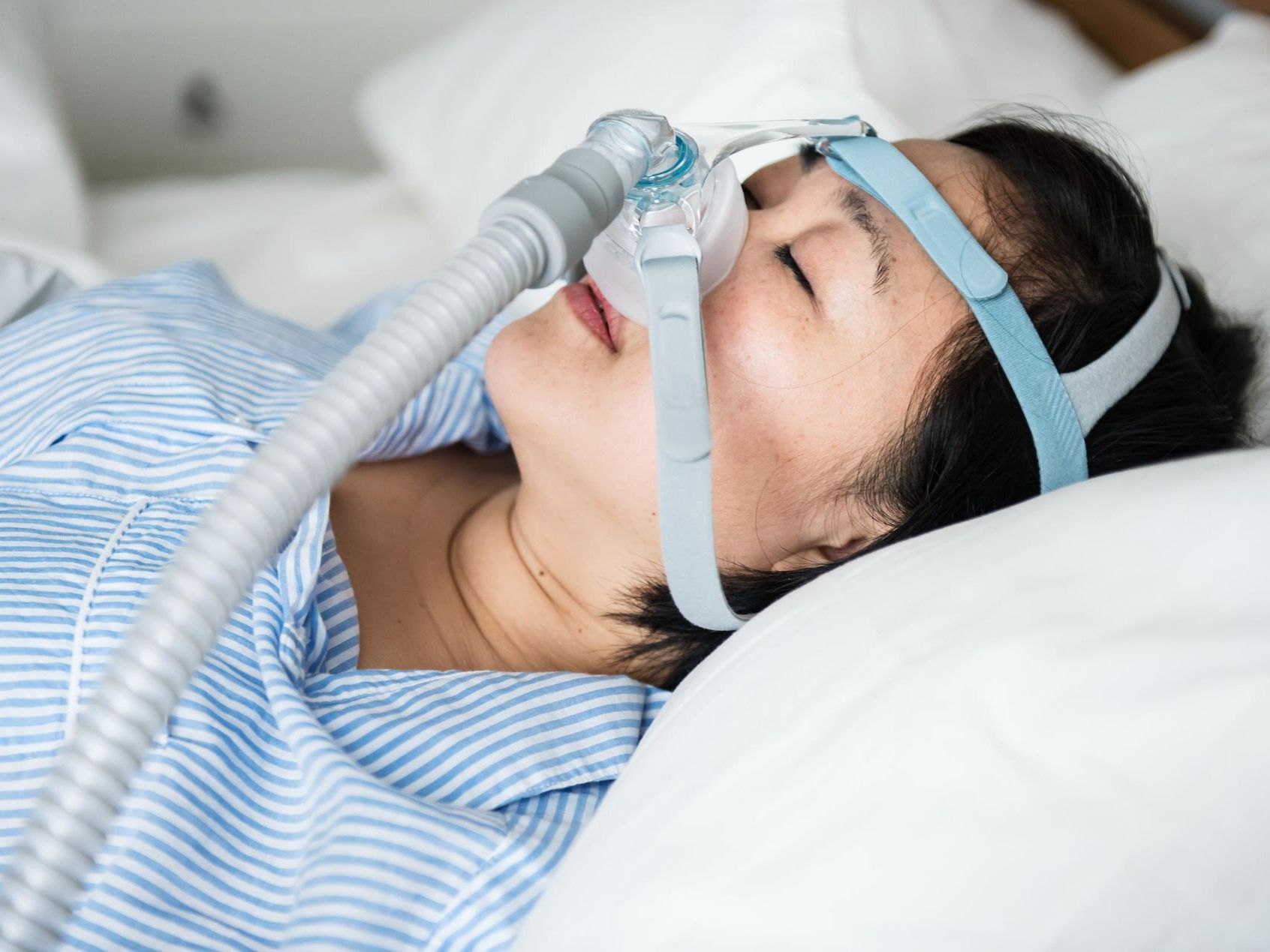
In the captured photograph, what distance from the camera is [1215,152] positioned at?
116 cm

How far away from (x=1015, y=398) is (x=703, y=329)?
258 mm

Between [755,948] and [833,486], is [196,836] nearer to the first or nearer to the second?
[755,948]

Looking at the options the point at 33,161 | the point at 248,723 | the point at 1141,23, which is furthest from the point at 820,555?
the point at 33,161

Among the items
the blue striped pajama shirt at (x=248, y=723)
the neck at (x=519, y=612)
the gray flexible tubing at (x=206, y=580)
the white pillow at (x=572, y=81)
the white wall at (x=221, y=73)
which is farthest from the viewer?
the white wall at (x=221, y=73)

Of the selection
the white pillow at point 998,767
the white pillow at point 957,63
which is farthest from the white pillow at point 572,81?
the white pillow at point 998,767

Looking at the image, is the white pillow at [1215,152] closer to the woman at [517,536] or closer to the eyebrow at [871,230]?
the woman at [517,536]

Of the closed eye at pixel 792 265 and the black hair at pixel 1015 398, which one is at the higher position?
the closed eye at pixel 792 265

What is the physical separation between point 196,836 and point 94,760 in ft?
1.06

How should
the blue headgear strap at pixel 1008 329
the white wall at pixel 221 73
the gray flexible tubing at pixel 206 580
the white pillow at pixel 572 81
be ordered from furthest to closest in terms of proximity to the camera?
the white wall at pixel 221 73 < the white pillow at pixel 572 81 < the blue headgear strap at pixel 1008 329 < the gray flexible tubing at pixel 206 580

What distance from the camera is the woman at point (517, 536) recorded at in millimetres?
775

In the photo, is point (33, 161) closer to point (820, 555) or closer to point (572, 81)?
point (572, 81)

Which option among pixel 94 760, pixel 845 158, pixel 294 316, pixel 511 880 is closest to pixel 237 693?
pixel 511 880

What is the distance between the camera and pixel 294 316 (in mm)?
1562

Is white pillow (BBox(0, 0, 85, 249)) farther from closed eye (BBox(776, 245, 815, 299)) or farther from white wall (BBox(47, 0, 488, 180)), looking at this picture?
closed eye (BBox(776, 245, 815, 299))
